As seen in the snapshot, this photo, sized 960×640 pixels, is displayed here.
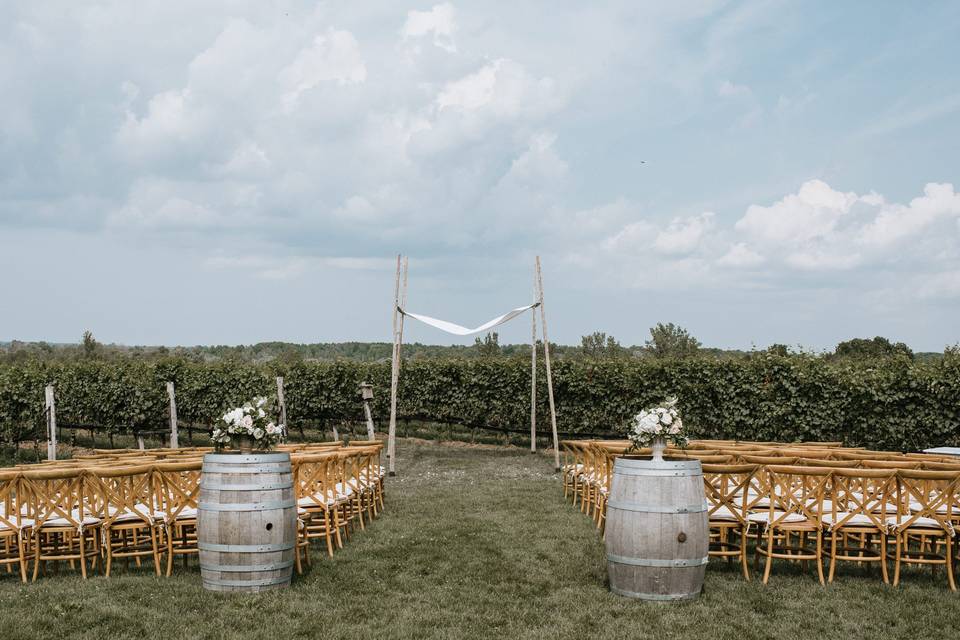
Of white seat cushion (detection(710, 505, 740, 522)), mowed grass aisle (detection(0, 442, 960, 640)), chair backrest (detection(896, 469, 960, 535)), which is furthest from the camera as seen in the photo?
white seat cushion (detection(710, 505, 740, 522))

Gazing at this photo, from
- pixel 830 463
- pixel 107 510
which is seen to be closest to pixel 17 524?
pixel 107 510

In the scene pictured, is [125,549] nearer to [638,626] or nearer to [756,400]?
Answer: [638,626]

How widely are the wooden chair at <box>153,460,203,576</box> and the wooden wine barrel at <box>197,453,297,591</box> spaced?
661 mm

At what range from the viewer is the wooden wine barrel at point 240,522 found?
5.24 metres

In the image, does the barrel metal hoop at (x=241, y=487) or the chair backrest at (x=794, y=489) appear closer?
the barrel metal hoop at (x=241, y=487)

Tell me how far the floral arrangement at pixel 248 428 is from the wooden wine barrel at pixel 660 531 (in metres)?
2.59

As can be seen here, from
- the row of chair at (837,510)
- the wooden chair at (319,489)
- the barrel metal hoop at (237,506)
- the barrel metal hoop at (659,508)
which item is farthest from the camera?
A: the wooden chair at (319,489)

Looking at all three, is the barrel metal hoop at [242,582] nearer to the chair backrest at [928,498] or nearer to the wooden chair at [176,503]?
the wooden chair at [176,503]

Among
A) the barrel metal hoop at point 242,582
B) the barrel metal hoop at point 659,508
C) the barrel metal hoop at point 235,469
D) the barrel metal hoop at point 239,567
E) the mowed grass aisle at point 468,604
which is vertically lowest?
the mowed grass aisle at point 468,604

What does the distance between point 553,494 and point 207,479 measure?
5857mm

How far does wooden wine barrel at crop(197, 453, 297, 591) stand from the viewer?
524 centimetres

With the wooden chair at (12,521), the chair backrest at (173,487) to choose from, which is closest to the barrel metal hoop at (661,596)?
the chair backrest at (173,487)

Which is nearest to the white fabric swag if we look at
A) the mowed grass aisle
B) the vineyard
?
the vineyard

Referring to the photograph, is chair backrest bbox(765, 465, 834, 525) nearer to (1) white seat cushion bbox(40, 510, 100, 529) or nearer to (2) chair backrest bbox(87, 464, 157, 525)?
(2) chair backrest bbox(87, 464, 157, 525)
